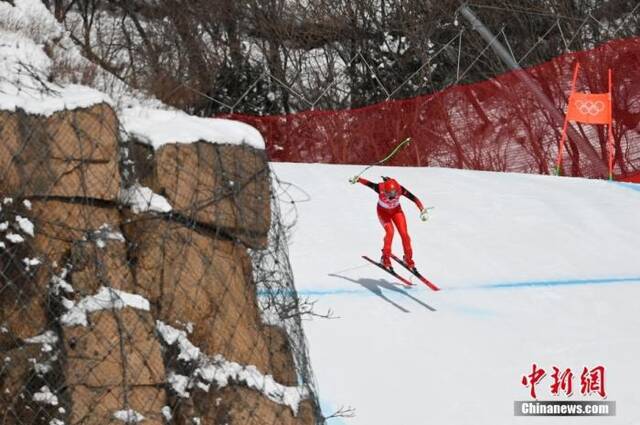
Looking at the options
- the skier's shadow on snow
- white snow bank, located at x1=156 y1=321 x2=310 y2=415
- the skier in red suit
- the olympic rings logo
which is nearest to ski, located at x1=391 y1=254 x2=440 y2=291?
the skier in red suit

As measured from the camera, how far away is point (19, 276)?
5359 mm

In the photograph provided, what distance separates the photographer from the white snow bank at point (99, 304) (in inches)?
210

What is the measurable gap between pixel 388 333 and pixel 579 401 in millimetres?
1898

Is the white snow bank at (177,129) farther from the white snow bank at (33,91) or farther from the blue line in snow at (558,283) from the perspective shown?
the blue line in snow at (558,283)

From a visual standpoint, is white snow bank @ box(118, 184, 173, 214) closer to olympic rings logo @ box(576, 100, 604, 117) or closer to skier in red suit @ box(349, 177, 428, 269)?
skier in red suit @ box(349, 177, 428, 269)

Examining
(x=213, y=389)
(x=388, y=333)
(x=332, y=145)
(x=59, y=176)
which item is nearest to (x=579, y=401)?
(x=388, y=333)

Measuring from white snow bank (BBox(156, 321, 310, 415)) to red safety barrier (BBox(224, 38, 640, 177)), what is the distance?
13.8m

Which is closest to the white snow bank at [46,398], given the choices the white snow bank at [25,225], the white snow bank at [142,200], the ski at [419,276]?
the white snow bank at [25,225]

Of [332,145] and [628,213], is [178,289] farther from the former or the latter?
[332,145]

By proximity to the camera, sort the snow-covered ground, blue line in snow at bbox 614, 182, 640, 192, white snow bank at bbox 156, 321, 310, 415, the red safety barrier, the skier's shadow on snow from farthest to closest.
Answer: the red safety barrier, blue line in snow at bbox 614, 182, 640, 192, the skier's shadow on snow, the snow-covered ground, white snow bank at bbox 156, 321, 310, 415

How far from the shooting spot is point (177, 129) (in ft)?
19.2

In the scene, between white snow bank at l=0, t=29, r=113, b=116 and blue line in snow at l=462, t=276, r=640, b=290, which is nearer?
white snow bank at l=0, t=29, r=113, b=116

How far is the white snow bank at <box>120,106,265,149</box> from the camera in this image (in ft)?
19.0

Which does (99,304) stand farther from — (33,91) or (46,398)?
(33,91)
